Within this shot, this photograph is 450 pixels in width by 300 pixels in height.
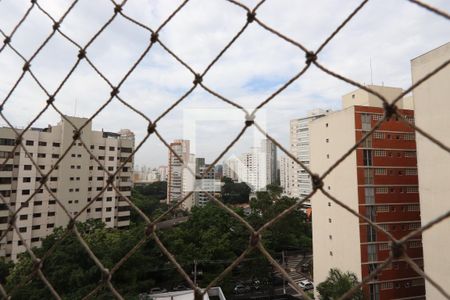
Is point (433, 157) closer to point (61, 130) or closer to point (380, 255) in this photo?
point (380, 255)

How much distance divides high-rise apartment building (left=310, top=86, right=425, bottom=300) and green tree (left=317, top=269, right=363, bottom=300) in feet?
0.70

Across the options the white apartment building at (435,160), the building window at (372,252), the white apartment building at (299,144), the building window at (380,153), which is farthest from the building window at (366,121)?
the white apartment building at (299,144)

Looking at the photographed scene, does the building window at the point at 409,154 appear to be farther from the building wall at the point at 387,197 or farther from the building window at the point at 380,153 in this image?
the building window at the point at 380,153

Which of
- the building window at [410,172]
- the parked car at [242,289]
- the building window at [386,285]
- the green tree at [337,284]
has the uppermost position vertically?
the building window at [410,172]

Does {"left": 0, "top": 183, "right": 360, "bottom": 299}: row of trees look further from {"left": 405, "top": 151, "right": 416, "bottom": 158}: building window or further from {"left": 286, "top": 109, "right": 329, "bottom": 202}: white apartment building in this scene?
{"left": 286, "top": 109, "right": 329, "bottom": 202}: white apartment building

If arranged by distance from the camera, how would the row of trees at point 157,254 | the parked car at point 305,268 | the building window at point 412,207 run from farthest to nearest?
the parked car at point 305,268
the building window at point 412,207
the row of trees at point 157,254

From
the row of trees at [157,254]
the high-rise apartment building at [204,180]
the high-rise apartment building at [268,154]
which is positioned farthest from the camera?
the row of trees at [157,254]

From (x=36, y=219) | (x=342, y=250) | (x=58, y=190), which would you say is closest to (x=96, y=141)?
(x=58, y=190)

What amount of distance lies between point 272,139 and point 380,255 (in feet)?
19.2

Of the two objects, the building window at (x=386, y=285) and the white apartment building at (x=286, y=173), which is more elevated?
the white apartment building at (x=286, y=173)

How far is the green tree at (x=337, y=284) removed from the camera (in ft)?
15.0

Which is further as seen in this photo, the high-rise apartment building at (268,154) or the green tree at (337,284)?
the green tree at (337,284)

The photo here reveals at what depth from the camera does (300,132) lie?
1421 cm

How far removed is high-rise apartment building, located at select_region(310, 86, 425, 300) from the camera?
5.22 meters
